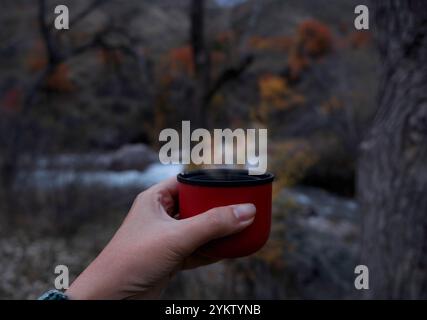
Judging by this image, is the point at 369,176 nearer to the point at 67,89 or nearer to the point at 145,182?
the point at 145,182

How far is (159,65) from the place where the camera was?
1333cm

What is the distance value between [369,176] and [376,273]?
427mm

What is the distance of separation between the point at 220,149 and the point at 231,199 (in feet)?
4.78

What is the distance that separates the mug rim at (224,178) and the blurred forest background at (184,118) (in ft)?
4.57

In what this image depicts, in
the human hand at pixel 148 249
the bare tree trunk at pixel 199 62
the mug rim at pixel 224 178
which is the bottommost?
the human hand at pixel 148 249

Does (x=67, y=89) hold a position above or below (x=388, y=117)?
above

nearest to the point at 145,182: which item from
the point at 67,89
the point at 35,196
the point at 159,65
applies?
the point at 35,196

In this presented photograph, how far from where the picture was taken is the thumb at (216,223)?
1026 mm

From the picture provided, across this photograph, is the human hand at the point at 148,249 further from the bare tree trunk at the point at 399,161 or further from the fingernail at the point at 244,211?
the bare tree trunk at the point at 399,161

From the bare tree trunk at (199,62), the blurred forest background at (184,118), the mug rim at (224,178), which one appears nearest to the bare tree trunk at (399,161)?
the blurred forest background at (184,118)

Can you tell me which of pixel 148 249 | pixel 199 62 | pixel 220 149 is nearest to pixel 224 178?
pixel 148 249

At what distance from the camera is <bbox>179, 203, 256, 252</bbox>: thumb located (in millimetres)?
1026

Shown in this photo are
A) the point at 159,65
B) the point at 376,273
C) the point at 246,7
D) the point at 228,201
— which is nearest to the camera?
the point at 228,201
